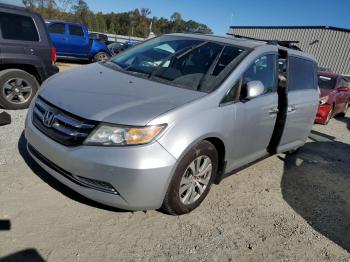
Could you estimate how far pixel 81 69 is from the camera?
4297mm

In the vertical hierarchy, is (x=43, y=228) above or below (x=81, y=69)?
below

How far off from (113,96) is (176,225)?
1.38 m

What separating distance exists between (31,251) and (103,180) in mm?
768

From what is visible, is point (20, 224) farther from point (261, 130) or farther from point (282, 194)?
point (282, 194)

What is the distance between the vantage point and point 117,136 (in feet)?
9.83

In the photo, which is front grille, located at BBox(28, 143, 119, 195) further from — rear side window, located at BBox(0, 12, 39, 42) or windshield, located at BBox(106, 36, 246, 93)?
rear side window, located at BBox(0, 12, 39, 42)

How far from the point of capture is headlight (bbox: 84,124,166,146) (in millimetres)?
2992

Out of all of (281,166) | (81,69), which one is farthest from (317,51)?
(81,69)

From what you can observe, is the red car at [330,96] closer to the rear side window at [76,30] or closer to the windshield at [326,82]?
the windshield at [326,82]

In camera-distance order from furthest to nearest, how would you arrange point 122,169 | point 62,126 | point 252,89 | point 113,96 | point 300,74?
1. point 300,74
2. point 252,89
3. point 113,96
4. point 62,126
5. point 122,169

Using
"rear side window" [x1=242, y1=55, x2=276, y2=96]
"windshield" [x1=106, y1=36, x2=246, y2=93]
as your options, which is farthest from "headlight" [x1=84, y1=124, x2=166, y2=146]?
"rear side window" [x1=242, y1=55, x2=276, y2=96]

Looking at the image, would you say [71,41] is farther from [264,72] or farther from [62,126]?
[62,126]

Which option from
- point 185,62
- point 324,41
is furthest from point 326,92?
point 324,41

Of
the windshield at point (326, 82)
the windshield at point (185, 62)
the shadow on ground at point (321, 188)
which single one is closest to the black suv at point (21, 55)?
the windshield at point (185, 62)
